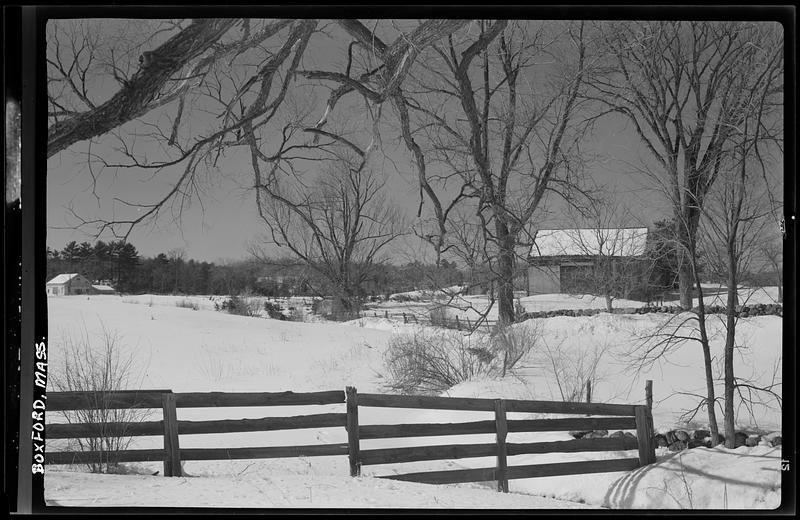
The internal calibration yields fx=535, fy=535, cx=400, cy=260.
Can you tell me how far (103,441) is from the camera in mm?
4930

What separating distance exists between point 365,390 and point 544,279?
10.9 feet

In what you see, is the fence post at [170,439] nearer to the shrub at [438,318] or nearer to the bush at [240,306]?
the shrub at [438,318]

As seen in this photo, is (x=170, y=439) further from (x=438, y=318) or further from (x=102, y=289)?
(x=438, y=318)

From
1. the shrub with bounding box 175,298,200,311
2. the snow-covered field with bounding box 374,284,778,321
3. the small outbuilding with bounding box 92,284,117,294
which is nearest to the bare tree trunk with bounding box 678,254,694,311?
the snow-covered field with bounding box 374,284,778,321

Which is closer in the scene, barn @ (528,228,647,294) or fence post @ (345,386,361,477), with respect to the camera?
fence post @ (345,386,361,477)

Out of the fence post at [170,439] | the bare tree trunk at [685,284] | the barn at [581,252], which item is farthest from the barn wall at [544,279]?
the fence post at [170,439]

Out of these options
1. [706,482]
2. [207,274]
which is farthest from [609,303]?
[207,274]

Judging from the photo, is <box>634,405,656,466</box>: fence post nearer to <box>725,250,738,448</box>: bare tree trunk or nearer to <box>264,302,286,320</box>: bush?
<box>725,250,738,448</box>: bare tree trunk

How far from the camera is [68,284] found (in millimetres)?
6172

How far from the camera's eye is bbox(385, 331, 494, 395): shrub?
27.7 feet

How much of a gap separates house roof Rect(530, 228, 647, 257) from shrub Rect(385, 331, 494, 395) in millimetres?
1802

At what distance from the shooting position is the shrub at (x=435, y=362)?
27.7ft

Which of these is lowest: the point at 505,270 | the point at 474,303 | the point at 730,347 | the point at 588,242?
the point at 730,347
